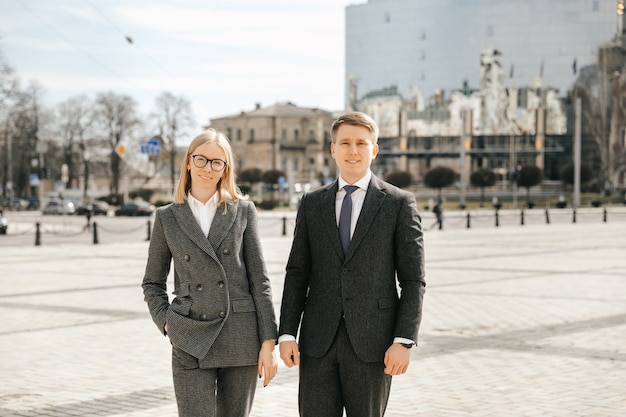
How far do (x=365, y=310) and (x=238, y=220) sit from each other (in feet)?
2.30

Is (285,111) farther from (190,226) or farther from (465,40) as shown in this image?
(190,226)

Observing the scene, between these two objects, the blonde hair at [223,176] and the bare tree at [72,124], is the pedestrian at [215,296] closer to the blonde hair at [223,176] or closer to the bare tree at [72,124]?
the blonde hair at [223,176]

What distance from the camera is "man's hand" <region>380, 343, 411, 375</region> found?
408 cm

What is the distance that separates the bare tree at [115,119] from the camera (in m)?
94.1

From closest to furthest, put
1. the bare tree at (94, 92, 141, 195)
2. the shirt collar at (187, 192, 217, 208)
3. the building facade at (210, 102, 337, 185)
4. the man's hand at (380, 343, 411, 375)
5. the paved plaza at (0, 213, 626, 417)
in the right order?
the man's hand at (380, 343, 411, 375) < the shirt collar at (187, 192, 217, 208) < the paved plaza at (0, 213, 626, 417) < the bare tree at (94, 92, 141, 195) < the building facade at (210, 102, 337, 185)

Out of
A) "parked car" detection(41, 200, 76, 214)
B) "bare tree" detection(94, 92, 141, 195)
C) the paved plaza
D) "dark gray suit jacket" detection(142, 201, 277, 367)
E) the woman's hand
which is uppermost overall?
"bare tree" detection(94, 92, 141, 195)

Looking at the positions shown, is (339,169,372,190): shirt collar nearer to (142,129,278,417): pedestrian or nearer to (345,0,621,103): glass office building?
(142,129,278,417): pedestrian

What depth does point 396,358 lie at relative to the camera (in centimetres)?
408

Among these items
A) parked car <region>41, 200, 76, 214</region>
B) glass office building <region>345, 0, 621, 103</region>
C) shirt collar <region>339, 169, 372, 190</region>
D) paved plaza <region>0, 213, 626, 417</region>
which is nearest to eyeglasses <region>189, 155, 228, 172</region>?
shirt collar <region>339, 169, 372, 190</region>

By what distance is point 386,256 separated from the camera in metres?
4.19

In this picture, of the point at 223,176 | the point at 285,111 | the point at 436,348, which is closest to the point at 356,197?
the point at 223,176

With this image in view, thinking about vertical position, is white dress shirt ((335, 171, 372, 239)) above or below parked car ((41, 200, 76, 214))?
above

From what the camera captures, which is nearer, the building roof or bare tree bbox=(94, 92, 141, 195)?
bare tree bbox=(94, 92, 141, 195)

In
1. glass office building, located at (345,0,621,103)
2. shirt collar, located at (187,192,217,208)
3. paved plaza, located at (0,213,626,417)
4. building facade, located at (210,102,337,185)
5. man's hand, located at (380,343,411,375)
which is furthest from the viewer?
building facade, located at (210,102,337,185)
